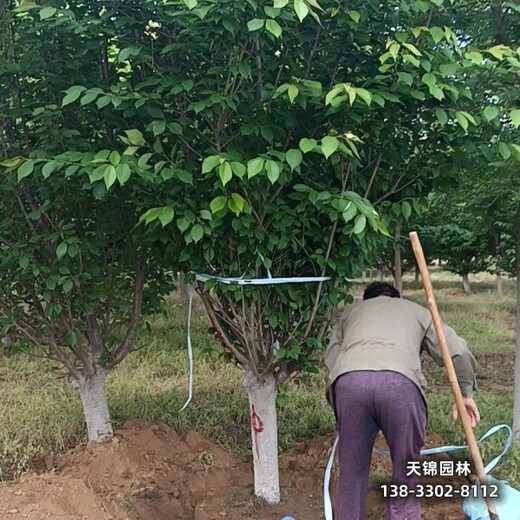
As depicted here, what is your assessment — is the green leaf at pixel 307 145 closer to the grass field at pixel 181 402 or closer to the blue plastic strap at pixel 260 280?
the blue plastic strap at pixel 260 280

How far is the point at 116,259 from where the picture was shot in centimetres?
410

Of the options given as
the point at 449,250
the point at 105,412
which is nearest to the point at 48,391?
the point at 105,412

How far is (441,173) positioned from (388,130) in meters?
0.41

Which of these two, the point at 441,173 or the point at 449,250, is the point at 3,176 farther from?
the point at 449,250

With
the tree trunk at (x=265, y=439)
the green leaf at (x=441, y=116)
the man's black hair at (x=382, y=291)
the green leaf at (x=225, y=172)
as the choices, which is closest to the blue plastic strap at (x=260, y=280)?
the man's black hair at (x=382, y=291)

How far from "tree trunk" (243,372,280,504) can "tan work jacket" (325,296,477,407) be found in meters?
0.71

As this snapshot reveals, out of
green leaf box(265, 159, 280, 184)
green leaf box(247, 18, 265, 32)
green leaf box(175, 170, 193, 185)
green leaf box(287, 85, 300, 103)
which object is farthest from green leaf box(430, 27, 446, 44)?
green leaf box(175, 170, 193, 185)

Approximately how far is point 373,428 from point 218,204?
4.28 ft

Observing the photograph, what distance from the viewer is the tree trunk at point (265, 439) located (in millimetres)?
3693

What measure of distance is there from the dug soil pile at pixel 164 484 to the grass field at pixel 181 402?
338 mm

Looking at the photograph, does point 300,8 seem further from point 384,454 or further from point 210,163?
point 384,454

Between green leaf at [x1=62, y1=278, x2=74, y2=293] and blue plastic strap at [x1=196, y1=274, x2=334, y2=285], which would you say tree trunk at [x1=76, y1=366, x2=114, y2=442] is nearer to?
green leaf at [x1=62, y1=278, x2=74, y2=293]

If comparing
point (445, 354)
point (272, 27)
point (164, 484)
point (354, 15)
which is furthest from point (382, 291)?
point (164, 484)

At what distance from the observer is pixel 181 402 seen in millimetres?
5492
